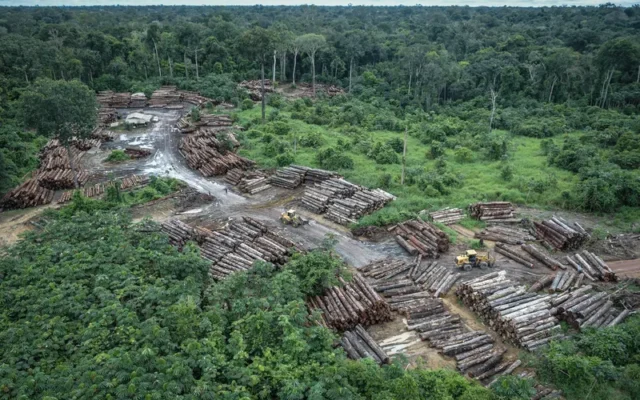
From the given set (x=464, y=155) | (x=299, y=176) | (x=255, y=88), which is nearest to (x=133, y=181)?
(x=299, y=176)

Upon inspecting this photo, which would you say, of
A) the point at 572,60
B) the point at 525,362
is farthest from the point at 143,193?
the point at 572,60

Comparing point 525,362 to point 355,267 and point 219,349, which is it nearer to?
point 355,267

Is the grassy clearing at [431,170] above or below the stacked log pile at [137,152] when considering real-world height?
above

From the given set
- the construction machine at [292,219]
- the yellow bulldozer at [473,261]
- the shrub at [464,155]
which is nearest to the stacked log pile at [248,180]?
the construction machine at [292,219]

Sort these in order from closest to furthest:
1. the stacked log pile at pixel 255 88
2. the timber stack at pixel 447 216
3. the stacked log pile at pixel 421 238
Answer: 1. the stacked log pile at pixel 421 238
2. the timber stack at pixel 447 216
3. the stacked log pile at pixel 255 88

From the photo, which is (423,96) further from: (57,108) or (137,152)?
(57,108)

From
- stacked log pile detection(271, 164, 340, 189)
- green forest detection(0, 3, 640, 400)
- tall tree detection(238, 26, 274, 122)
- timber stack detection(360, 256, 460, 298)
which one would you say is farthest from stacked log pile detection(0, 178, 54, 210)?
timber stack detection(360, 256, 460, 298)

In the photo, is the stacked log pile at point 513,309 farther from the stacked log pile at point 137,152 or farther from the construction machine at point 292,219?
the stacked log pile at point 137,152

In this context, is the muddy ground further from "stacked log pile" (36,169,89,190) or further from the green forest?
the green forest
